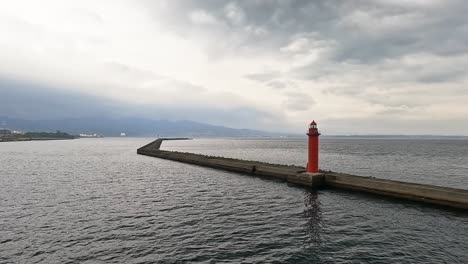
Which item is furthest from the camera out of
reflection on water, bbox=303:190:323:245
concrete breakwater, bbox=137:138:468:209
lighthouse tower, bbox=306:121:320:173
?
lighthouse tower, bbox=306:121:320:173

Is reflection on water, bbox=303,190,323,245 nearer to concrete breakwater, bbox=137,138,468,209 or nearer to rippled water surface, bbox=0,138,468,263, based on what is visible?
rippled water surface, bbox=0,138,468,263

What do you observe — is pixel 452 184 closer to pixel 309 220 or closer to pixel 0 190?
pixel 309 220

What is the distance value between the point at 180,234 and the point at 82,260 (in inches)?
178

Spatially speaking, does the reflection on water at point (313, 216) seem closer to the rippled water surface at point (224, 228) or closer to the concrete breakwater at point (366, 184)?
the rippled water surface at point (224, 228)

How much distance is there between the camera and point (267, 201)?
2180cm

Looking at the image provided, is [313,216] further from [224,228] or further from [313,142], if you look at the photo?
[313,142]

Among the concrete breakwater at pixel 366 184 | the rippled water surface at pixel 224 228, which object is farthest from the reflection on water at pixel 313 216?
the concrete breakwater at pixel 366 184

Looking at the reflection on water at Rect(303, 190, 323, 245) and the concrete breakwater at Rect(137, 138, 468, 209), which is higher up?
the concrete breakwater at Rect(137, 138, 468, 209)

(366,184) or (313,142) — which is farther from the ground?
(313,142)

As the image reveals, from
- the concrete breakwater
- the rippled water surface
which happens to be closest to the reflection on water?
the rippled water surface

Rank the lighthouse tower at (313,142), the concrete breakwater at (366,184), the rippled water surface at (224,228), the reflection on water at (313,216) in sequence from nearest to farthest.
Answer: the rippled water surface at (224,228)
the reflection on water at (313,216)
the concrete breakwater at (366,184)
the lighthouse tower at (313,142)

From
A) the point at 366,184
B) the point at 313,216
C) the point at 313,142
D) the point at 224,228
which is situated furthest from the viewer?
the point at 313,142

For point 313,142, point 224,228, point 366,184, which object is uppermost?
point 313,142

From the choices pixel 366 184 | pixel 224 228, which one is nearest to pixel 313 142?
pixel 366 184
